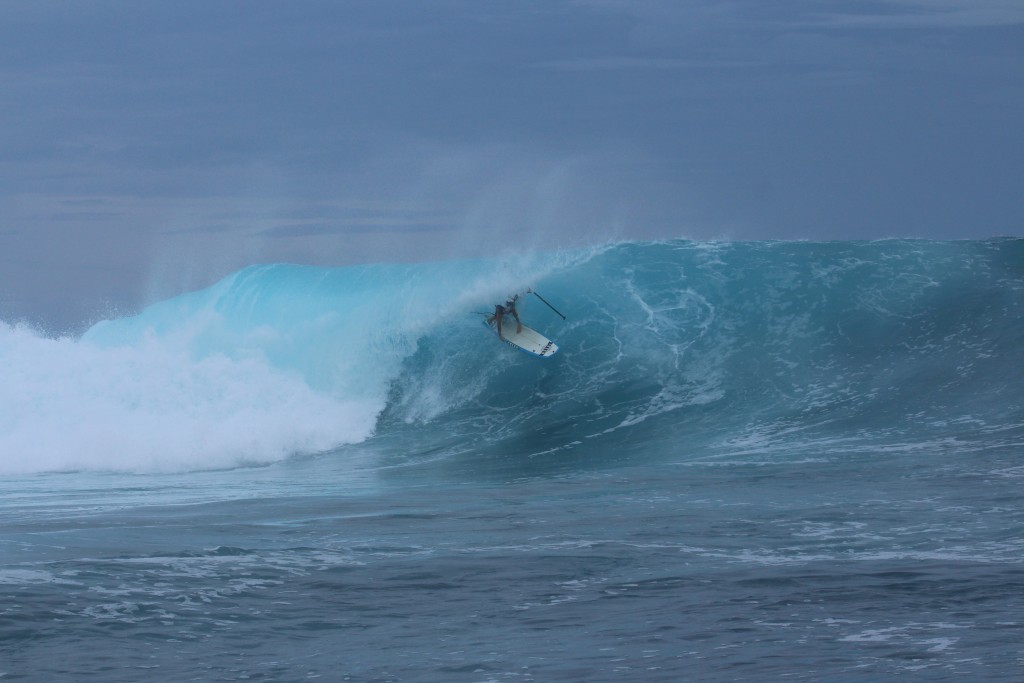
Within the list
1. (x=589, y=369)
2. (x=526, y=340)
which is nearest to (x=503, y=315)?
(x=526, y=340)

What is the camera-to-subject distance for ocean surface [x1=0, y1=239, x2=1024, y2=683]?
632 centimetres

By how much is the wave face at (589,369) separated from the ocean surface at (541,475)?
0.24ft

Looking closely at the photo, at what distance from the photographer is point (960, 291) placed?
19.3 meters

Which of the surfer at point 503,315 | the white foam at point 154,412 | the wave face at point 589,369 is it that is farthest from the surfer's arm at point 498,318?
the white foam at point 154,412

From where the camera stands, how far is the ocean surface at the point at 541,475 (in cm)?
632

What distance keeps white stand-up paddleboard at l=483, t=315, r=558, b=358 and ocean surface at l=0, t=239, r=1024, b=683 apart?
0.22 meters

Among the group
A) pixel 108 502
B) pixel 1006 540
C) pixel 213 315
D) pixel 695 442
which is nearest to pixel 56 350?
pixel 213 315

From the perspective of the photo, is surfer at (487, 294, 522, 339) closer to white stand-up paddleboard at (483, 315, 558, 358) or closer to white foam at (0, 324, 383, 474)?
white stand-up paddleboard at (483, 315, 558, 358)

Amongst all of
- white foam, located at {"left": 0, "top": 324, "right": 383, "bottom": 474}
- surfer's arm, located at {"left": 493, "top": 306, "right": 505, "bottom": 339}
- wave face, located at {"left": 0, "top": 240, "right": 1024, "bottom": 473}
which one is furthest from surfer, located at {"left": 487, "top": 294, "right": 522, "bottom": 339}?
white foam, located at {"left": 0, "top": 324, "right": 383, "bottom": 474}

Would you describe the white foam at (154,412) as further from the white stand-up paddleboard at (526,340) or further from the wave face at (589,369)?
the white stand-up paddleboard at (526,340)

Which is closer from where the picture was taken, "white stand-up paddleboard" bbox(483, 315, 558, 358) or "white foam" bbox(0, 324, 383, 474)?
"white foam" bbox(0, 324, 383, 474)

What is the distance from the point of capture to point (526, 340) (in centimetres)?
1958

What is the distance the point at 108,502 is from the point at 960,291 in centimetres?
1455

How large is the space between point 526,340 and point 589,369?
4.71 ft
